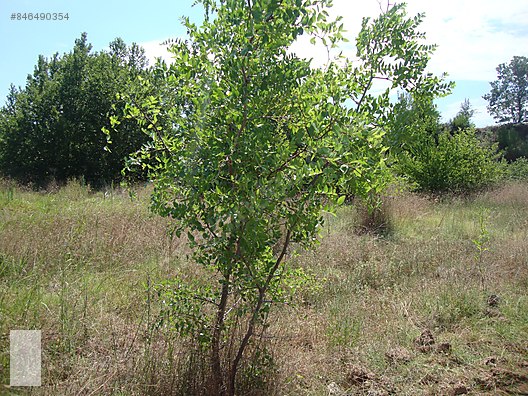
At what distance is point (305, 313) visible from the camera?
4457 mm

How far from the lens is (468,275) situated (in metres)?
5.55

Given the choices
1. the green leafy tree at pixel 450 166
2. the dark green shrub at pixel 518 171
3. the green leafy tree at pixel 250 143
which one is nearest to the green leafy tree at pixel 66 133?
the green leafy tree at pixel 450 166

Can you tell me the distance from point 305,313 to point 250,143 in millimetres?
2352

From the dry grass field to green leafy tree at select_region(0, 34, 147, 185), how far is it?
35.2 ft

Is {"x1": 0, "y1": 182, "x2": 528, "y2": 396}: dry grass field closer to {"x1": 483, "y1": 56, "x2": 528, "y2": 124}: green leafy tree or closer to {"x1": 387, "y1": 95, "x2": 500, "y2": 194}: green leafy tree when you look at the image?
{"x1": 387, "y1": 95, "x2": 500, "y2": 194}: green leafy tree

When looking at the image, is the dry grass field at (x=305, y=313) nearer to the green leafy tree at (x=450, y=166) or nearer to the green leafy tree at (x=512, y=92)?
the green leafy tree at (x=450, y=166)

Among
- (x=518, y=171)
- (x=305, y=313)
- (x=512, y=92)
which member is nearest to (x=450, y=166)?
(x=518, y=171)

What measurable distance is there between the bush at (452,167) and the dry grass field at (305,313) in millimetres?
5624

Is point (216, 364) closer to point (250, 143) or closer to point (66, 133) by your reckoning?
point (250, 143)

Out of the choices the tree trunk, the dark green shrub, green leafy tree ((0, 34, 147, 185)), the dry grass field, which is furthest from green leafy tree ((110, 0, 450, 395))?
green leafy tree ((0, 34, 147, 185))

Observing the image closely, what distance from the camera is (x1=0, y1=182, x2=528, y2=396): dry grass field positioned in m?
3.10

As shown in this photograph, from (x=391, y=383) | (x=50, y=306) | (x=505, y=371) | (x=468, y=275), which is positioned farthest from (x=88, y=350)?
(x=468, y=275)

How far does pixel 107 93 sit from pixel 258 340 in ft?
53.9

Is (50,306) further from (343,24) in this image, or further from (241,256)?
(343,24)
